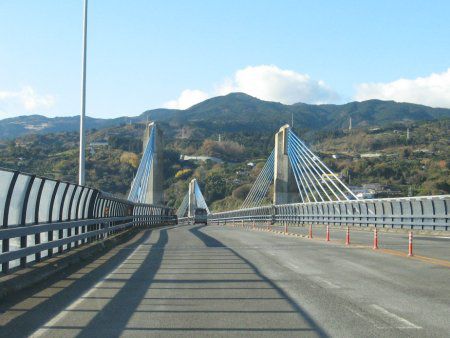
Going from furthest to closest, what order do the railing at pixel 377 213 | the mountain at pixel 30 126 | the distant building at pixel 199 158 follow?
the distant building at pixel 199 158, the mountain at pixel 30 126, the railing at pixel 377 213

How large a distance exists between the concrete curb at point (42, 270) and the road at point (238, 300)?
24 centimetres

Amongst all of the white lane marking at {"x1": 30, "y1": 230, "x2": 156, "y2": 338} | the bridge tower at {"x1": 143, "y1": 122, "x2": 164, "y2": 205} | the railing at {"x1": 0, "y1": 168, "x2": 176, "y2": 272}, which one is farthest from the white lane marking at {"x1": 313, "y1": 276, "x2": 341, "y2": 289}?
the bridge tower at {"x1": 143, "y1": 122, "x2": 164, "y2": 205}

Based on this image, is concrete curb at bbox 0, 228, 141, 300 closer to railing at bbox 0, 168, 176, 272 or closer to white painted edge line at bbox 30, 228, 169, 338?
railing at bbox 0, 168, 176, 272

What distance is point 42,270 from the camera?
1316cm

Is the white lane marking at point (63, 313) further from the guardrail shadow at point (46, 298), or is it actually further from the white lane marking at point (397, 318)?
the white lane marking at point (397, 318)

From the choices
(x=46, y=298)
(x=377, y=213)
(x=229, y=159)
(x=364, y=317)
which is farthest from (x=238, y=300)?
(x=229, y=159)

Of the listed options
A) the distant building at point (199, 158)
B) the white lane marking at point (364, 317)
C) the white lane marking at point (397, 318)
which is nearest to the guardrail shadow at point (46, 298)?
the white lane marking at point (364, 317)

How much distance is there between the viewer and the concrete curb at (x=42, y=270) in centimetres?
1113

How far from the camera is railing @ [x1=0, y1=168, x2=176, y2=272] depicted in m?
12.1

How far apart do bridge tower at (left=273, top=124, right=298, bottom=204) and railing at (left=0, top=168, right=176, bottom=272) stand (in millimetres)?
41248

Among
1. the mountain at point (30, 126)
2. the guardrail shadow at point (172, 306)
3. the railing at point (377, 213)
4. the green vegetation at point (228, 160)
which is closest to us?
the guardrail shadow at point (172, 306)

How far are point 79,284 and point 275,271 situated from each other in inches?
169

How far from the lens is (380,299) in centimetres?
1059

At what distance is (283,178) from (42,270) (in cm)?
5142
